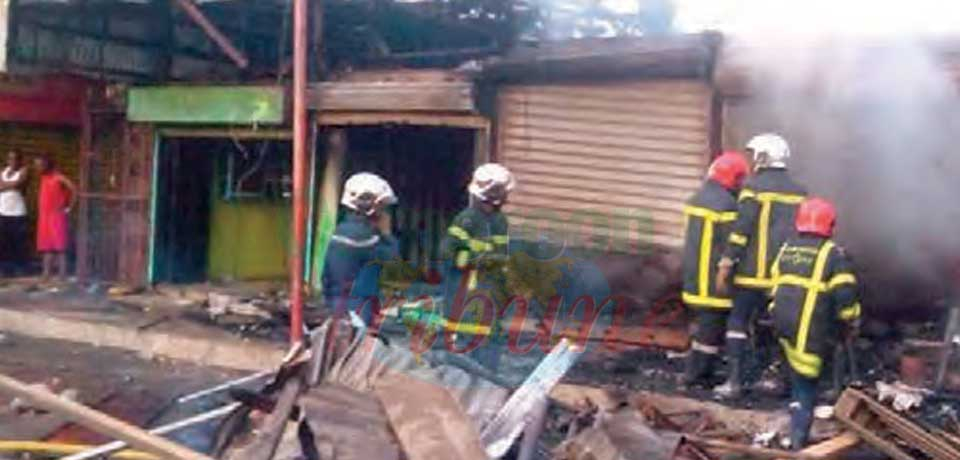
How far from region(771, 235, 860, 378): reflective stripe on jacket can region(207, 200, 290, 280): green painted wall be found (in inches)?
339

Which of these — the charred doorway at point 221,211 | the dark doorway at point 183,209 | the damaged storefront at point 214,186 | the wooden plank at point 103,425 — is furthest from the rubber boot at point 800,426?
the dark doorway at point 183,209

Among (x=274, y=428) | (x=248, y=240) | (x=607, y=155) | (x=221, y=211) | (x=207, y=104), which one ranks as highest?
(x=207, y=104)

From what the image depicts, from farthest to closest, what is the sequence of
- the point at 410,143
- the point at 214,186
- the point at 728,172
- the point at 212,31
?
the point at 214,186
the point at 410,143
the point at 212,31
the point at 728,172

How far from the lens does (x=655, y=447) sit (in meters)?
5.29

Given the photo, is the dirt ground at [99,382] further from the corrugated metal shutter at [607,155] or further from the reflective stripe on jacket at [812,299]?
the reflective stripe on jacket at [812,299]

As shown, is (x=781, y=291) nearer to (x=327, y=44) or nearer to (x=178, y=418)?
(x=178, y=418)

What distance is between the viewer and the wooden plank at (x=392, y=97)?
1034 centimetres

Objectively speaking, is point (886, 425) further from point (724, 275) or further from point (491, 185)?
point (491, 185)

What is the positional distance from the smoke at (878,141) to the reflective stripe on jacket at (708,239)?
137cm

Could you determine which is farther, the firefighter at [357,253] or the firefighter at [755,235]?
the firefighter at [755,235]

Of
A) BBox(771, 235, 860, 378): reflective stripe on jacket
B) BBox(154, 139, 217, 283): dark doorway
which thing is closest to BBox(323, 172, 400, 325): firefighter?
BBox(771, 235, 860, 378): reflective stripe on jacket

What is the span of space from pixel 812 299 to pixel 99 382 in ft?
17.5

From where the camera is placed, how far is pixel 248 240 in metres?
14.3

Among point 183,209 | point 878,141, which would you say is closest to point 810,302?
point 878,141
